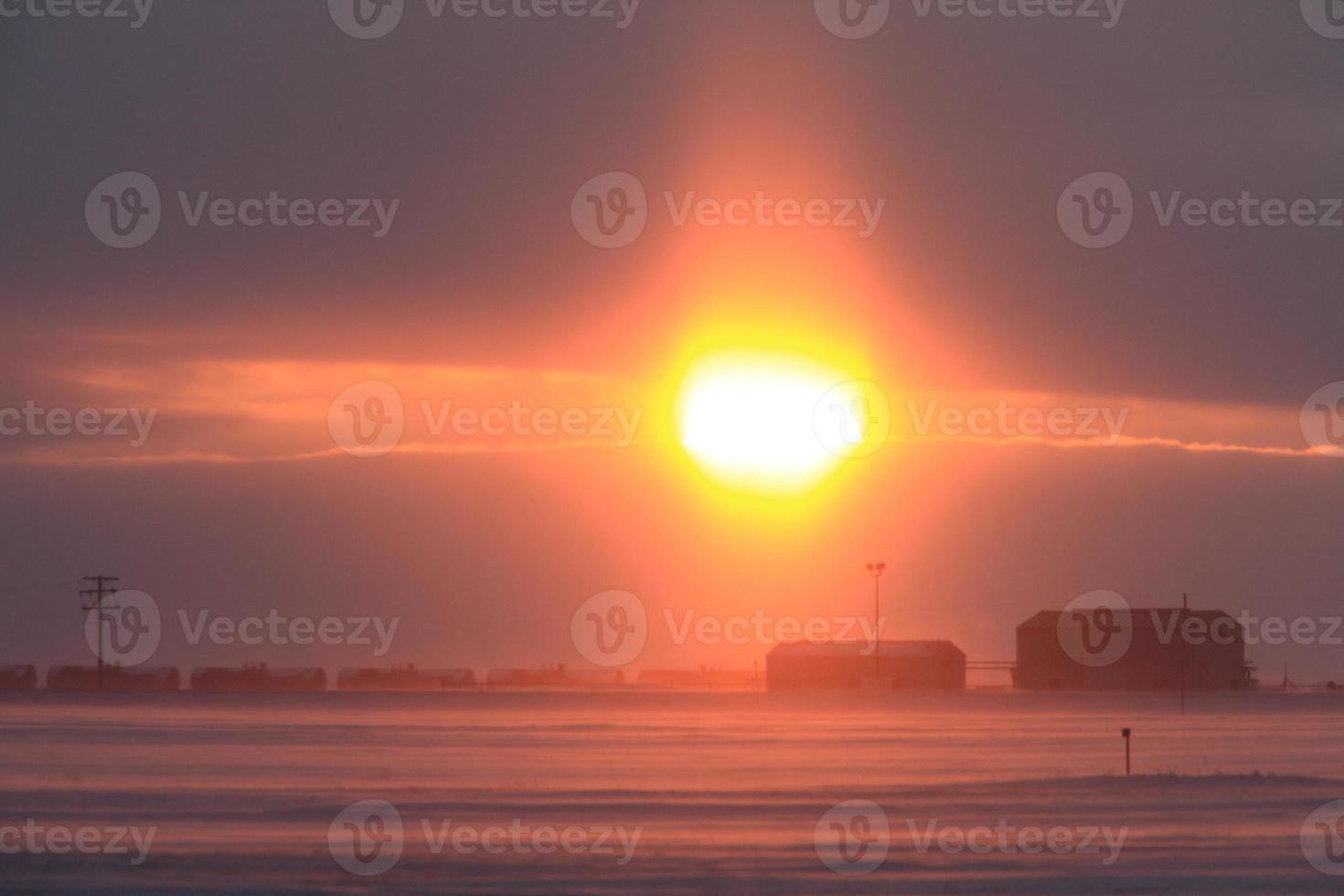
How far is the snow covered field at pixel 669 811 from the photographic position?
27.7m

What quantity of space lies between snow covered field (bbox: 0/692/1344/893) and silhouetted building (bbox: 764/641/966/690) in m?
95.7

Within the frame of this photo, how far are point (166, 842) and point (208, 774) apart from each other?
1469 cm

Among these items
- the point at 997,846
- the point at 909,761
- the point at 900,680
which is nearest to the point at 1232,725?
the point at 909,761

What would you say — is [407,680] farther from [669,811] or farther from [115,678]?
[669,811]

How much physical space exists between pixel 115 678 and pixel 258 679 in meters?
14.3

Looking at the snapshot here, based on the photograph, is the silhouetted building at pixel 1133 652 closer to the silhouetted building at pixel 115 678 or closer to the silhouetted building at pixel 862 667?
the silhouetted building at pixel 862 667

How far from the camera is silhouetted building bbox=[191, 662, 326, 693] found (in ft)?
573

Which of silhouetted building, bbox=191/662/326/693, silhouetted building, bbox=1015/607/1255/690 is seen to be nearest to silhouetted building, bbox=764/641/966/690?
silhouetted building, bbox=1015/607/1255/690

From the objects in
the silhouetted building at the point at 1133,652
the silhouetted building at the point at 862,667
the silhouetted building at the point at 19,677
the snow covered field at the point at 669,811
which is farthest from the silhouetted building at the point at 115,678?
the snow covered field at the point at 669,811

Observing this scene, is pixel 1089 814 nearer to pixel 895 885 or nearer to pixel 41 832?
pixel 895 885

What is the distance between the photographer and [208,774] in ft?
149

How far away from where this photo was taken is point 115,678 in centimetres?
17562

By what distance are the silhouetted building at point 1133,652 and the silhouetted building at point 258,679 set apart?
238 ft

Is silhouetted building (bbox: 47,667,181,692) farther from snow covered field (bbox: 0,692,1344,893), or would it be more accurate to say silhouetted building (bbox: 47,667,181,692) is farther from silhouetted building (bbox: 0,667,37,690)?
snow covered field (bbox: 0,692,1344,893)
